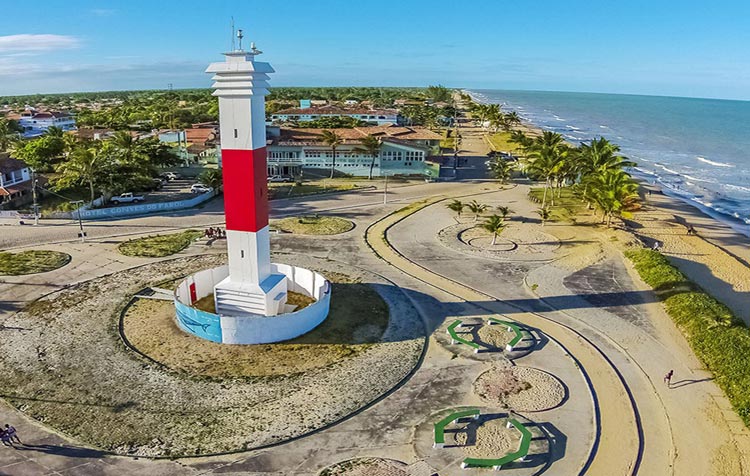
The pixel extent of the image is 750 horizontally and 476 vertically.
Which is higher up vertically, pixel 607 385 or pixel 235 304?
pixel 235 304

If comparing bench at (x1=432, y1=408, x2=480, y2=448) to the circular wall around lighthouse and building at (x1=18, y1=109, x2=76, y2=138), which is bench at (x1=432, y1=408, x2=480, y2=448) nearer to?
the circular wall around lighthouse

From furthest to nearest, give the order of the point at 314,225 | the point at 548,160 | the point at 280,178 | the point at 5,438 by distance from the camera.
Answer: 1. the point at 280,178
2. the point at 548,160
3. the point at 314,225
4. the point at 5,438

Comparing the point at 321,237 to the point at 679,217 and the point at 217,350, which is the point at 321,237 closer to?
the point at 217,350

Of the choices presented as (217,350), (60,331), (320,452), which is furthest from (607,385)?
(60,331)

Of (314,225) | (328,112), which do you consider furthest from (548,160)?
(328,112)

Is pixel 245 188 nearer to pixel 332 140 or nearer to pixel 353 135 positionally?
pixel 332 140

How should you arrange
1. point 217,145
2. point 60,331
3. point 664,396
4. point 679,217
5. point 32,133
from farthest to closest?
point 32,133
point 217,145
point 679,217
point 60,331
point 664,396
